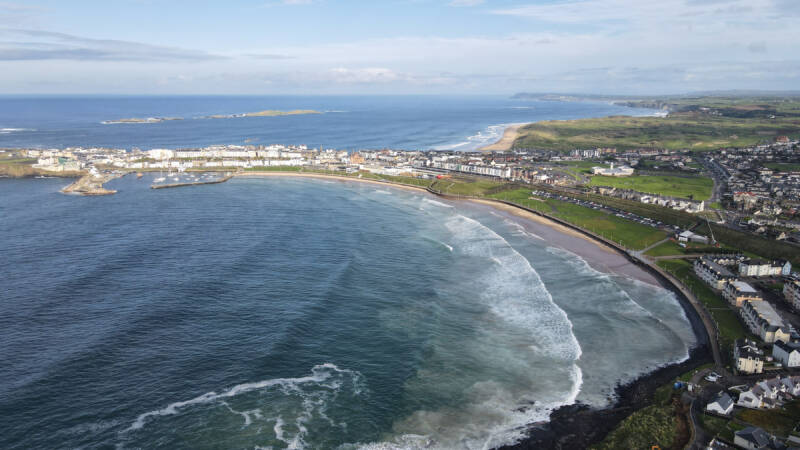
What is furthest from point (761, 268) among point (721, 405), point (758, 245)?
point (721, 405)

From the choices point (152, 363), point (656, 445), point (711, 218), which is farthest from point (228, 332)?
point (711, 218)

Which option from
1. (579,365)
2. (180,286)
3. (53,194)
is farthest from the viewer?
(53,194)

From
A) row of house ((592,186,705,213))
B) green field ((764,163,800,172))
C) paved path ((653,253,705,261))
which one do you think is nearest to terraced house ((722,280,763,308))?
paved path ((653,253,705,261))

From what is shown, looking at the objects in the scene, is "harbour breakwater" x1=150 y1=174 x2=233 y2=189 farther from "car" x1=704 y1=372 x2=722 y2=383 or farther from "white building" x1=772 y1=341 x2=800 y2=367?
"white building" x1=772 y1=341 x2=800 y2=367

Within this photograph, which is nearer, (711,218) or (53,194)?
(711,218)

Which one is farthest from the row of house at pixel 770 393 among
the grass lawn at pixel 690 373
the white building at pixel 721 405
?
the grass lawn at pixel 690 373

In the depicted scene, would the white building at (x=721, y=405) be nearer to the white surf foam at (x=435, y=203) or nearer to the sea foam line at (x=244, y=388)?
the sea foam line at (x=244, y=388)

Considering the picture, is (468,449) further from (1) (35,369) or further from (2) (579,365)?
(1) (35,369)
